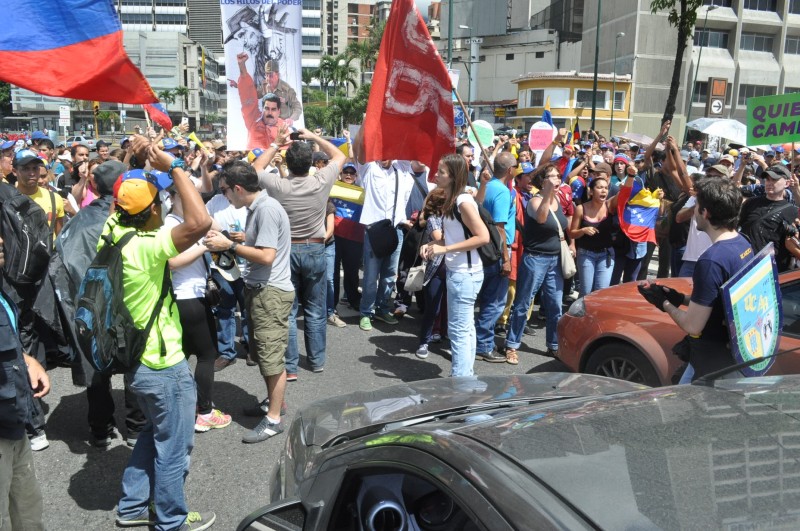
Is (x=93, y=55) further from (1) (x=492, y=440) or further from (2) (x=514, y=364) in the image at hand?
(2) (x=514, y=364)

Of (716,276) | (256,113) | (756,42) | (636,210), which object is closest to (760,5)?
(756,42)

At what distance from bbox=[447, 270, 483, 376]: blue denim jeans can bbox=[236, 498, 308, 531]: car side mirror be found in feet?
10.2

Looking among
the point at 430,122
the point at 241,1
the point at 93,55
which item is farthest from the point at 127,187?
the point at 241,1

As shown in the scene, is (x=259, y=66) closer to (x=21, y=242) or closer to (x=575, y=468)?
(x=21, y=242)

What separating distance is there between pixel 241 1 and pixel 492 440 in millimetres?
5900

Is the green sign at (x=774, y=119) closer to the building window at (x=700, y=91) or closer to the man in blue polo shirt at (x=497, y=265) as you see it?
the man in blue polo shirt at (x=497, y=265)

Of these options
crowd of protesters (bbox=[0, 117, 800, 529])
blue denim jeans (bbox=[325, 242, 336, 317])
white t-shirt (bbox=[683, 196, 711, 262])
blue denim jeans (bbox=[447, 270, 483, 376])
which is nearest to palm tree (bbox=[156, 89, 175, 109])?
crowd of protesters (bbox=[0, 117, 800, 529])

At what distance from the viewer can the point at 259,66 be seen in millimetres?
6684

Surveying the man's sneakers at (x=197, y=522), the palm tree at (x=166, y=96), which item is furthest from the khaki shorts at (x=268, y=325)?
the palm tree at (x=166, y=96)

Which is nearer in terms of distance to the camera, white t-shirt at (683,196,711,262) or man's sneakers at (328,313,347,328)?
white t-shirt at (683,196,711,262)

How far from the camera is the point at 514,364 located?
650 cm

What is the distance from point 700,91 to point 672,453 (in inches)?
2364

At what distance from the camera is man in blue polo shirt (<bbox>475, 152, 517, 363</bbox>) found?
5977 mm

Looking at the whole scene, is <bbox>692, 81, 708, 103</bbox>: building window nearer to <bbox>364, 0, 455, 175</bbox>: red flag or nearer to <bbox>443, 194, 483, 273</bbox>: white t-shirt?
<bbox>364, 0, 455, 175</bbox>: red flag
